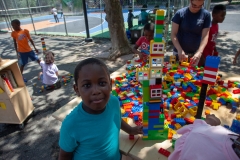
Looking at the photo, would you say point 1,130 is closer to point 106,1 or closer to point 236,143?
point 236,143

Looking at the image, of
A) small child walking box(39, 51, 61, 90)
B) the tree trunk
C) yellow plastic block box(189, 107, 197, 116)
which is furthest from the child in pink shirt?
the tree trunk

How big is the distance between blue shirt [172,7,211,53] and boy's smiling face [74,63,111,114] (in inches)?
82.9

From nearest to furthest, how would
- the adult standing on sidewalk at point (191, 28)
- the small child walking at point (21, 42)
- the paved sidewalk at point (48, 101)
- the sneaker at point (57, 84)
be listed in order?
1. the adult standing on sidewalk at point (191, 28)
2. the paved sidewalk at point (48, 101)
3. the sneaker at point (57, 84)
4. the small child walking at point (21, 42)

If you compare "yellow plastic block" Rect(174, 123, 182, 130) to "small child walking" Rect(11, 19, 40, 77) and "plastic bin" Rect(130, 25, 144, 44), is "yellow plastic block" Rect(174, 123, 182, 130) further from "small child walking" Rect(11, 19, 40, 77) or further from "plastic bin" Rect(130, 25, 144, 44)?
"plastic bin" Rect(130, 25, 144, 44)

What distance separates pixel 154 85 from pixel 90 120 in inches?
22.9

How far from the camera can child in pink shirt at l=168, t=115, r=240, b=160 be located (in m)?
0.86

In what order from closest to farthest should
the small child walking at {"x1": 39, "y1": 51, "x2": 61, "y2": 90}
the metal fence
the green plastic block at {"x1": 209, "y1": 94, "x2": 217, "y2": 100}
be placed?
1. the green plastic block at {"x1": 209, "y1": 94, "x2": 217, "y2": 100}
2. the small child walking at {"x1": 39, "y1": 51, "x2": 61, "y2": 90}
3. the metal fence

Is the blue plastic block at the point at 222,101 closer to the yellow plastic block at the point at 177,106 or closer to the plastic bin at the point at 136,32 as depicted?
the yellow plastic block at the point at 177,106

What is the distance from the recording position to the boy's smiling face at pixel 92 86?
1.25 meters

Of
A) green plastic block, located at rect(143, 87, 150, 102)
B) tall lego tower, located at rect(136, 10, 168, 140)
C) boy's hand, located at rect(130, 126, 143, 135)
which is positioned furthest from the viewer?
boy's hand, located at rect(130, 126, 143, 135)

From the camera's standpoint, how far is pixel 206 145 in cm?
92

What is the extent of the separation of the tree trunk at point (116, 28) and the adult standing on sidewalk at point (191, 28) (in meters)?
3.73

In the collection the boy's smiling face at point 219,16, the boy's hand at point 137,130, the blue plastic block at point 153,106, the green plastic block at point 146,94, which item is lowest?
the boy's hand at point 137,130

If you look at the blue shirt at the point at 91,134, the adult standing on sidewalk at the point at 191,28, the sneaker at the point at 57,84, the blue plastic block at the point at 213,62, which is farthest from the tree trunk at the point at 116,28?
the blue plastic block at the point at 213,62
